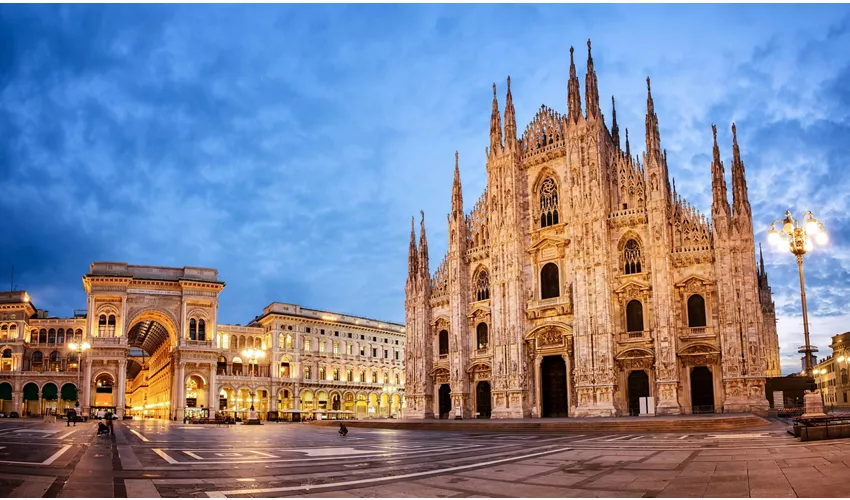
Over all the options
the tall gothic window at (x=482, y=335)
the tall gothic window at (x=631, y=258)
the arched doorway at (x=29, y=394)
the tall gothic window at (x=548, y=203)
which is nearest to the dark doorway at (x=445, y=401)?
the tall gothic window at (x=482, y=335)

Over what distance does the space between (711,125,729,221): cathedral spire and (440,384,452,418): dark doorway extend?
2662 cm

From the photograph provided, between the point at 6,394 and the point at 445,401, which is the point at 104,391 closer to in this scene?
the point at 6,394

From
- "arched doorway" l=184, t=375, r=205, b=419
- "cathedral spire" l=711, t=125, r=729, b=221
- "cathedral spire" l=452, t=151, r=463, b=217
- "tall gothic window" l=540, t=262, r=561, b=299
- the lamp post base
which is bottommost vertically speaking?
"arched doorway" l=184, t=375, r=205, b=419

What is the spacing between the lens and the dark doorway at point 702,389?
44.1 metres

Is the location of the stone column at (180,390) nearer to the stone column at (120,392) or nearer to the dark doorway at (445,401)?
the stone column at (120,392)

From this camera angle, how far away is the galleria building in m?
76.0

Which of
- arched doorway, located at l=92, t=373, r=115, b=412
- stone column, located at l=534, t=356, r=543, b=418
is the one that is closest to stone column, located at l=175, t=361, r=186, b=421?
arched doorway, located at l=92, t=373, r=115, b=412

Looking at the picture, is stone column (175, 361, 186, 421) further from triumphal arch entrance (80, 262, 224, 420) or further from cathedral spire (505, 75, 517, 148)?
cathedral spire (505, 75, 517, 148)

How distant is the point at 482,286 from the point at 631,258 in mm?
13571

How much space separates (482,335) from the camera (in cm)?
5647

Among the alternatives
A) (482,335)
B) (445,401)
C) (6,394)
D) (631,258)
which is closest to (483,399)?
(445,401)

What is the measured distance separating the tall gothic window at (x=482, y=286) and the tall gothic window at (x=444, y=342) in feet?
15.4

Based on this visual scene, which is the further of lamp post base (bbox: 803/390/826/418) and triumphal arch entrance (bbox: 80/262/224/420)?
triumphal arch entrance (bbox: 80/262/224/420)

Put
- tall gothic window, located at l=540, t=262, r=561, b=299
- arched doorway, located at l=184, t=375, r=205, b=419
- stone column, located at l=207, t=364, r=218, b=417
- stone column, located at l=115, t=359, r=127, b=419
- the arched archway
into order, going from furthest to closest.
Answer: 1. stone column, located at l=207, t=364, r=218, b=417
2. arched doorway, located at l=184, t=375, r=205, b=419
3. stone column, located at l=115, t=359, r=127, b=419
4. the arched archway
5. tall gothic window, located at l=540, t=262, r=561, b=299
